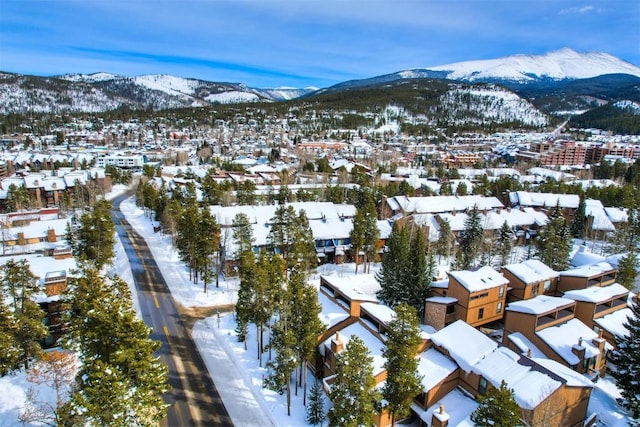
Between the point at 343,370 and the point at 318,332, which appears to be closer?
the point at 343,370

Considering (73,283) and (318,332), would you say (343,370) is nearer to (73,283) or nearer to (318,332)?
(318,332)

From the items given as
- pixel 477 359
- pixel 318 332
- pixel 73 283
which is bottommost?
pixel 477 359

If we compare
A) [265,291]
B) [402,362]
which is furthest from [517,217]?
[402,362]

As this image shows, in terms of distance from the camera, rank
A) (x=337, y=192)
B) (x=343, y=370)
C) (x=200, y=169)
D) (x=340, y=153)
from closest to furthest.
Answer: (x=343, y=370)
(x=337, y=192)
(x=200, y=169)
(x=340, y=153)

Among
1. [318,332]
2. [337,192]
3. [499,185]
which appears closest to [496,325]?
[318,332]

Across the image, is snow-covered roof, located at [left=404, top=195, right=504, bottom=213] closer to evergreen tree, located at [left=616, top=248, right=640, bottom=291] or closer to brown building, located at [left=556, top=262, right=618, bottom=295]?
evergreen tree, located at [left=616, top=248, right=640, bottom=291]

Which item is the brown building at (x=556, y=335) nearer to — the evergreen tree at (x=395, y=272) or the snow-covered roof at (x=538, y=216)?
the evergreen tree at (x=395, y=272)

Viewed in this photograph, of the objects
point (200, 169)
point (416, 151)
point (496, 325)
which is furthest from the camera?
point (416, 151)
